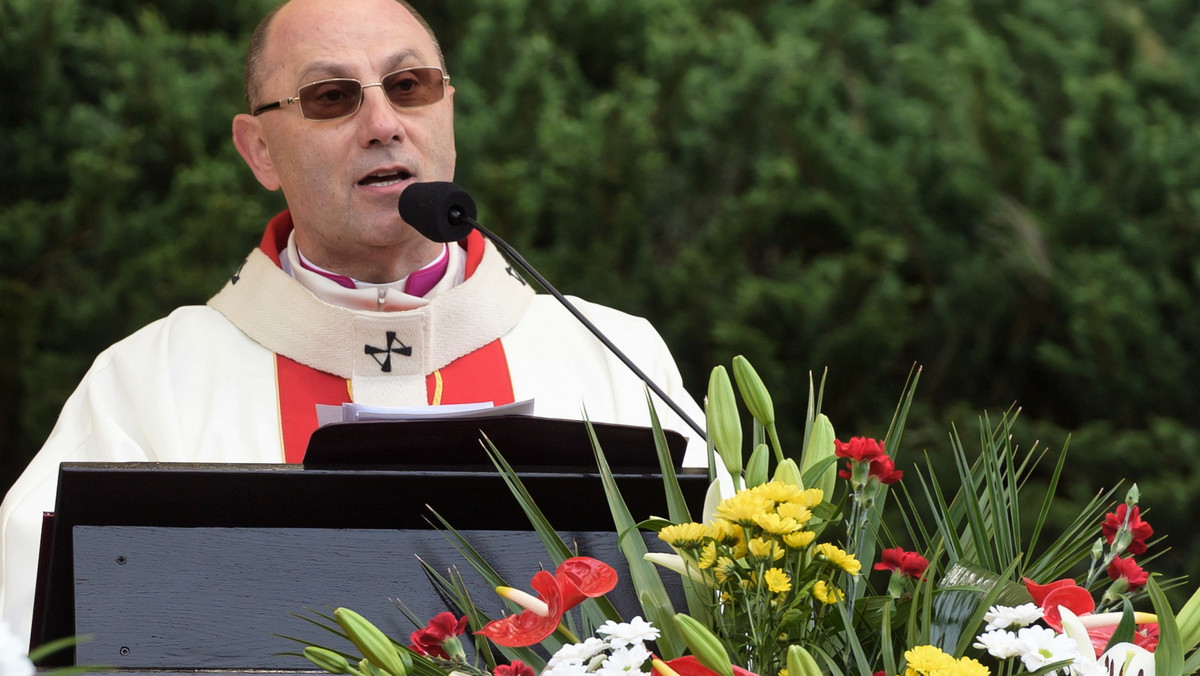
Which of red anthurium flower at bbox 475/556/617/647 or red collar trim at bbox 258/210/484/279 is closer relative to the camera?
red anthurium flower at bbox 475/556/617/647

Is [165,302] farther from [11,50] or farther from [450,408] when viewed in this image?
[450,408]

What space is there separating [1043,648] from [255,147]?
227 cm

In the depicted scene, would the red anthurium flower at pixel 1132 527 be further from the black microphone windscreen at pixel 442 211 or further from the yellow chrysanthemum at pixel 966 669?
the black microphone windscreen at pixel 442 211

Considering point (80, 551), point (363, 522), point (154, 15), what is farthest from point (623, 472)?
point (154, 15)

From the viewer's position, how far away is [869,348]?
449 centimetres

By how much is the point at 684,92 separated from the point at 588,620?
13.0ft

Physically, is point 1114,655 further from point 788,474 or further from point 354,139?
point 354,139

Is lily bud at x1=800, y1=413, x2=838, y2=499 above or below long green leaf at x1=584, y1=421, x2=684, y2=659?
above

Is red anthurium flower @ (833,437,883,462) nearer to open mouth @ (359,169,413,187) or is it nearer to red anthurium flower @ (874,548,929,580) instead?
red anthurium flower @ (874,548,929,580)

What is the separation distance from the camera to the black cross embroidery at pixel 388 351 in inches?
108

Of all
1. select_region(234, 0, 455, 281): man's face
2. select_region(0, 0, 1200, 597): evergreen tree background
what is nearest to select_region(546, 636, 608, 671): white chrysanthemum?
select_region(234, 0, 455, 281): man's face

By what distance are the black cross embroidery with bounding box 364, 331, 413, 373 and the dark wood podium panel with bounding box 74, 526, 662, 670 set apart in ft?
4.45

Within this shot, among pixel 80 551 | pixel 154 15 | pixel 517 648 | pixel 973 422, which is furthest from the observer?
pixel 154 15

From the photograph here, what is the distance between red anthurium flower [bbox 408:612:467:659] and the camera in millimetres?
1051
